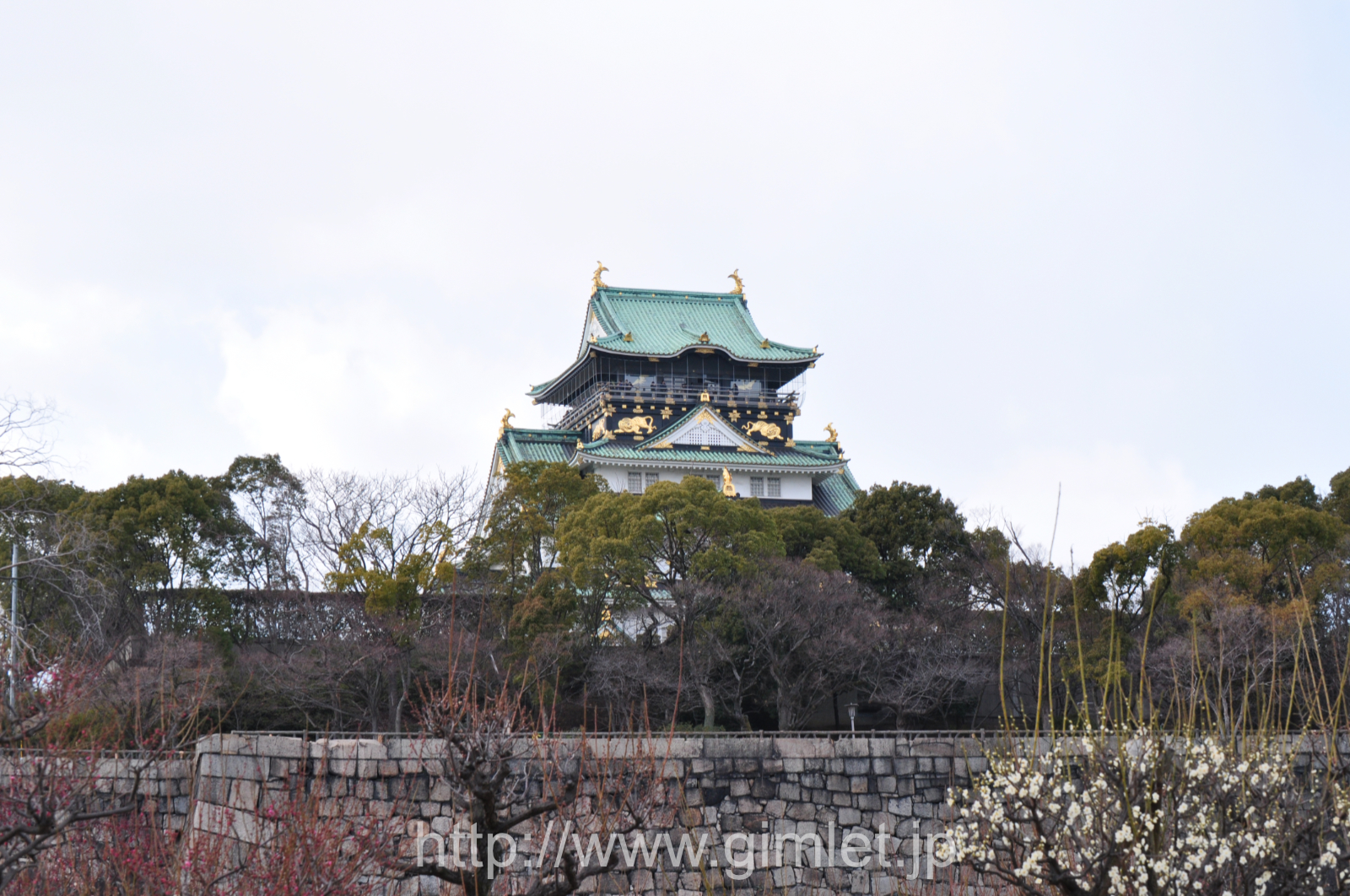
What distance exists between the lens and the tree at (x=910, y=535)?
30984 mm

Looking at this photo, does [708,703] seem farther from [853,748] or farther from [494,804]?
[494,804]

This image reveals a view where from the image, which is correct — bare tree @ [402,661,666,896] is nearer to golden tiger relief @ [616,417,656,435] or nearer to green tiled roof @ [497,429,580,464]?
golden tiger relief @ [616,417,656,435]

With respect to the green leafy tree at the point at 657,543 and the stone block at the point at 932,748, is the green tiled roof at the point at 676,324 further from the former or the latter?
the stone block at the point at 932,748

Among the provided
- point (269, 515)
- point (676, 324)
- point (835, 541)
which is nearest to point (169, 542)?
point (269, 515)

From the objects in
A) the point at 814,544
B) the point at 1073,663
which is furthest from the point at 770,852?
the point at 814,544

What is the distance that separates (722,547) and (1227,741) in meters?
16.6

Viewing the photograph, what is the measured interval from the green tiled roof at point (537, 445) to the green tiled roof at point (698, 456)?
225 cm

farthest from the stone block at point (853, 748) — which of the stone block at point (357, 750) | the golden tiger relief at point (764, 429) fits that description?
the golden tiger relief at point (764, 429)

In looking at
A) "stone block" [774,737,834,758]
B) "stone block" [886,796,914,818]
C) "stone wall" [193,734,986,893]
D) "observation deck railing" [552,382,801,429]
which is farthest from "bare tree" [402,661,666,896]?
"observation deck railing" [552,382,801,429]

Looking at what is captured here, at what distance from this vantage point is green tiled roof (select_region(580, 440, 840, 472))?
1539 inches

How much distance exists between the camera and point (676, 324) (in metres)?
45.9

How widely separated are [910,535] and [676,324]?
16747mm

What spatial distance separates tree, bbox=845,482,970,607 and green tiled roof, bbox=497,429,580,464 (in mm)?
12587

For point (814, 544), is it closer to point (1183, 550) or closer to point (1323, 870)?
point (1183, 550)
